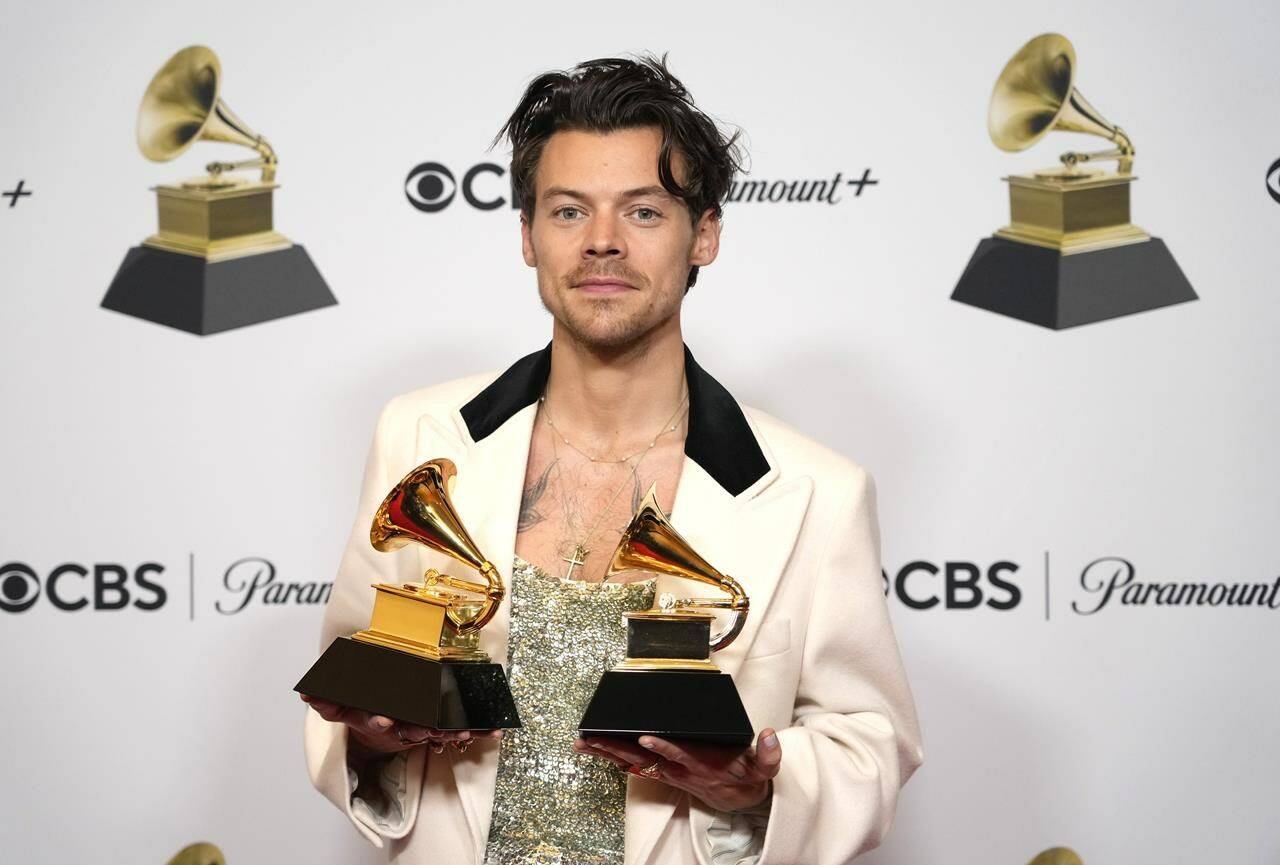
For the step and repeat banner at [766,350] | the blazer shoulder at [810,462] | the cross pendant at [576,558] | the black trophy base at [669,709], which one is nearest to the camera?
the black trophy base at [669,709]

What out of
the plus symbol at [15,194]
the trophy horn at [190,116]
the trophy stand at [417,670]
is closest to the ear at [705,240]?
the trophy stand at [417,670]

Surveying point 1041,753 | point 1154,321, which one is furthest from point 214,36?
point 1041,753

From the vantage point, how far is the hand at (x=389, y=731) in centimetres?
193

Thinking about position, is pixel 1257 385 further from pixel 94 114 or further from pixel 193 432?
pixel 94 114

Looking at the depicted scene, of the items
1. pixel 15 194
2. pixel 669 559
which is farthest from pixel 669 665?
pixel 15 194

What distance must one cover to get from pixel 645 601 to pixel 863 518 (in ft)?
1.32

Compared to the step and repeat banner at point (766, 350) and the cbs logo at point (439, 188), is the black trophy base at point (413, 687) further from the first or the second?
the cbs logo at point (439, 188)

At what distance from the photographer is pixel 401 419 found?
243 centimetres

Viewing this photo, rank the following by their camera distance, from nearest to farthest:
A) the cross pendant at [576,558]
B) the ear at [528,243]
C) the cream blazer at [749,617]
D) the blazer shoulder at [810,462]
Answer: the cream blazer at [749,617], the cross pendant at [576,558], the blazer shoulder at [810,462], the ear at [528,243]

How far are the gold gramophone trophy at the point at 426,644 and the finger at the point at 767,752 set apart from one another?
0.33 metres

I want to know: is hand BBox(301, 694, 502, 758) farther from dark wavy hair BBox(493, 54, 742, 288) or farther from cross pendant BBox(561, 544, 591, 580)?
dark wavy hair BBox(493, 54, 742, 288)

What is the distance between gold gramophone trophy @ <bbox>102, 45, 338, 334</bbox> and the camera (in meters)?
3.16

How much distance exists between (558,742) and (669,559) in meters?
0.38

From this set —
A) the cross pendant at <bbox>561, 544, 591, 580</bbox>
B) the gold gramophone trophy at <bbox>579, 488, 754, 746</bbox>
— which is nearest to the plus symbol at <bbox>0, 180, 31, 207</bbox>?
the cross pendant at <bbox>561, 544, 591, 580</bbox>
